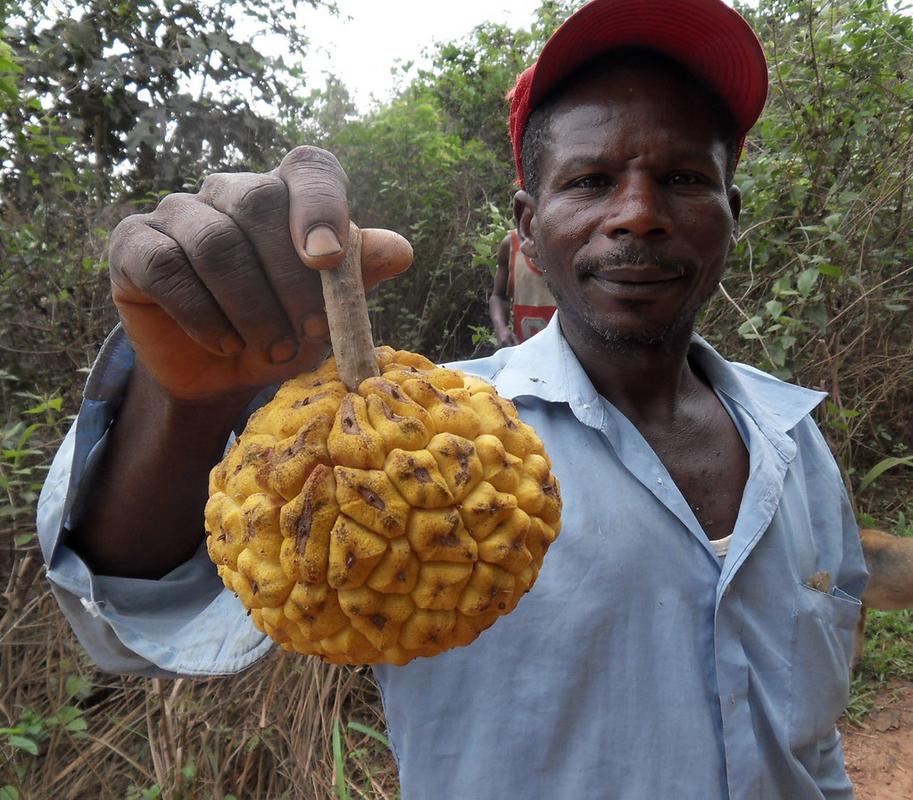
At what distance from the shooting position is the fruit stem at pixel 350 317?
33.1 inches

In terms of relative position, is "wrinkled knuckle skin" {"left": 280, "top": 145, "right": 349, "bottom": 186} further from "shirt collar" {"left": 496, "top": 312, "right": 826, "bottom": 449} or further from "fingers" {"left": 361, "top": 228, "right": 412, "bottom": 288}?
"shirt collar" {"left": 496, "top": 312, "right": 826, "bottom": 449}

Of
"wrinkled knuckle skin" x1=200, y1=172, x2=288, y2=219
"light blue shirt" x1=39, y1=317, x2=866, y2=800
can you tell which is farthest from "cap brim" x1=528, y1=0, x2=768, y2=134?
"wrinkled knuckle skin" x1=200, y1=172, x2=288, y2=219

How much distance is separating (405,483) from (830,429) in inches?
152

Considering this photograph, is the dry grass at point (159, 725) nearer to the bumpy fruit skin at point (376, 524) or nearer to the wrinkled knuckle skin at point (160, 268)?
the bumpy fruit skin at point (376, 524)

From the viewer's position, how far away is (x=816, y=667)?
4.71 feet

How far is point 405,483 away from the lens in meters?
0.80

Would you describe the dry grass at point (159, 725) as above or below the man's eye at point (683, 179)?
below

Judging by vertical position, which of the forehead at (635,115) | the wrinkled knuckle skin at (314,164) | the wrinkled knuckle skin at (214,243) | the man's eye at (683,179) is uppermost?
the forehead at (635,115)

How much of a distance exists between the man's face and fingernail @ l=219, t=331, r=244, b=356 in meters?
0.85

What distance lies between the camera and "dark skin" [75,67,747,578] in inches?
34.8

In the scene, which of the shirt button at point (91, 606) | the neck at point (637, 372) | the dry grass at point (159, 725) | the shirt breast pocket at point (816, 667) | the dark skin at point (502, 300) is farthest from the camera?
the dark skin at point (502, 300)

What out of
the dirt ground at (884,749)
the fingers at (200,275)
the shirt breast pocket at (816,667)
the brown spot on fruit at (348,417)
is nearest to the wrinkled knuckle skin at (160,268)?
the fingers at (200,275)

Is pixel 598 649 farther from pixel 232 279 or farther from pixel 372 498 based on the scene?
pixel 232 279

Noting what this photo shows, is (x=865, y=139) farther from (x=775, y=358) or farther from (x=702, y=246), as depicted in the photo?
(x=702, y=246)
